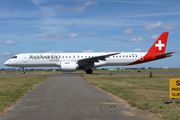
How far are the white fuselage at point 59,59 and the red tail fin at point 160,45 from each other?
210cm

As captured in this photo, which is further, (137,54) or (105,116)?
(137,54)

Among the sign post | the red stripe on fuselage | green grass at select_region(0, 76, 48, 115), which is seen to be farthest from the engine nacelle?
the sign post

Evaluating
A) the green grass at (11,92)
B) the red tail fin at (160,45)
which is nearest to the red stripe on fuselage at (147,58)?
the red tail fin at (160,45)

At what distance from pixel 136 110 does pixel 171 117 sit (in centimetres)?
164

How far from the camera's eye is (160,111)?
315 inches

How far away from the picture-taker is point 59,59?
128 feet

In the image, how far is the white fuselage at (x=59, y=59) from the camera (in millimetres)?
38844

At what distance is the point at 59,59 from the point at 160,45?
61.1 ft

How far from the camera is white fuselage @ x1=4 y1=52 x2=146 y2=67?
1529 inches

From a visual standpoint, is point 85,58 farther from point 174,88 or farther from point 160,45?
point 174,88

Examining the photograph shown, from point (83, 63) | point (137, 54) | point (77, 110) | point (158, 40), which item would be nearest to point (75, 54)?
→ point (83, 63)

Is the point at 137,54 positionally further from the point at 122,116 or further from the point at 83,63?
the point at 122,116

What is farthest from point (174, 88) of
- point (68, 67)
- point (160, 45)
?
point (160, 45)

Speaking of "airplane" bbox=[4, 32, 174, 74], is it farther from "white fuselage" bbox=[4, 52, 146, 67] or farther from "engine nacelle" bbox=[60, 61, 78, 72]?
"engine nacelle" bbox=[60, 61, 78, 72]
